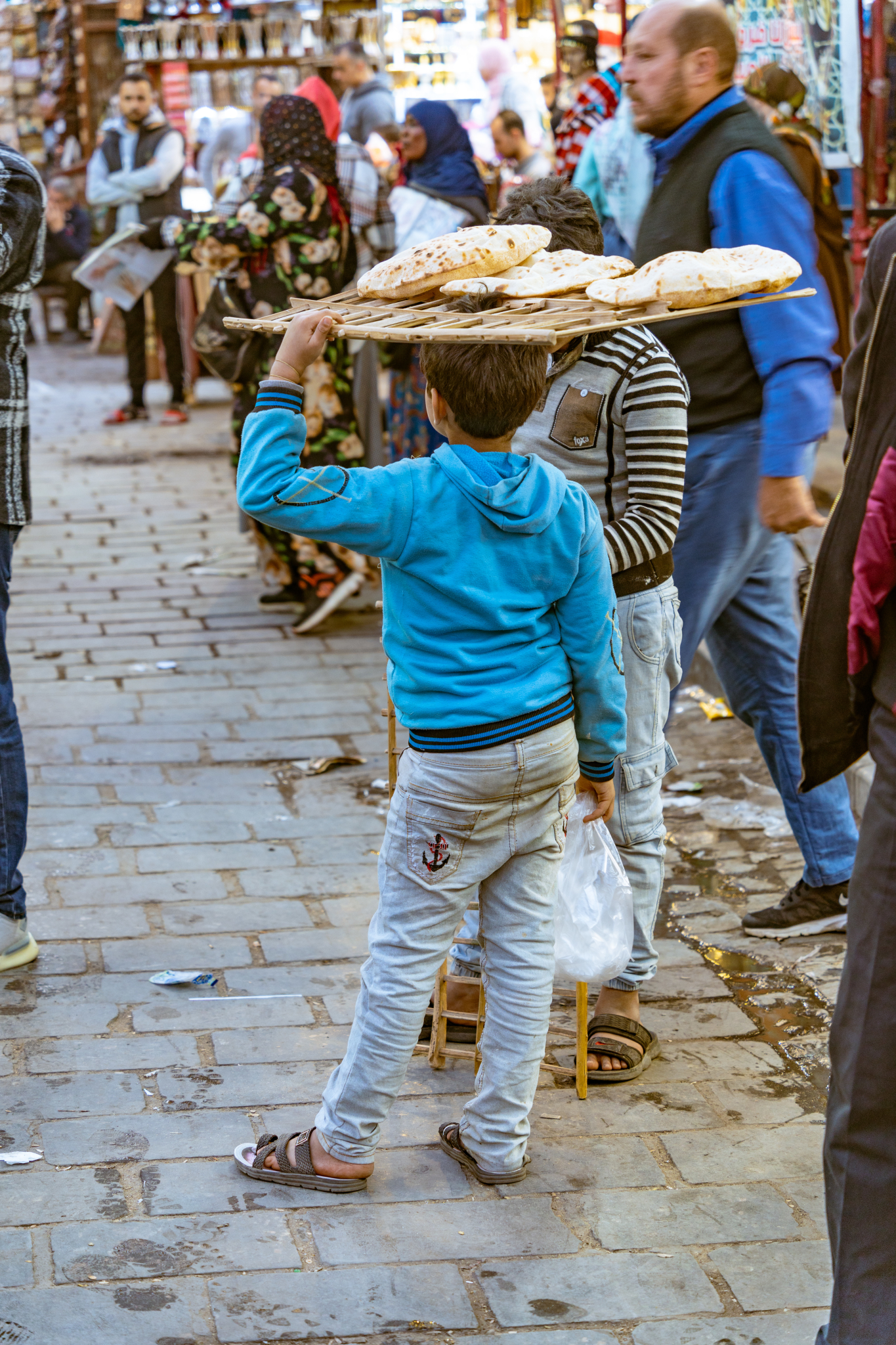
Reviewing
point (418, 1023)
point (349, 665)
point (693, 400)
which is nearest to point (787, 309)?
point (693, 400)

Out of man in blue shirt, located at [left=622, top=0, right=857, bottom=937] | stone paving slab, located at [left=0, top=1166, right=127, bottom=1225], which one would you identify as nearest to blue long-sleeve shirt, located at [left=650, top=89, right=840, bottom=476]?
man in blue shirt, located at [left=622, top=0, right=857, bottom=937]

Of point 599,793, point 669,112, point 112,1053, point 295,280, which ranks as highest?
point 669,112

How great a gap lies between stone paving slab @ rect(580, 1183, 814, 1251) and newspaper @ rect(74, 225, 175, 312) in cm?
A: 890

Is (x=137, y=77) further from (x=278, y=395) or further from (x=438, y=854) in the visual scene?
(x=438, y=854)

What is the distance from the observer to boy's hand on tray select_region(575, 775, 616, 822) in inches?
116

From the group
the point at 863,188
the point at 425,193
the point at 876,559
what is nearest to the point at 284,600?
the point at 425,193

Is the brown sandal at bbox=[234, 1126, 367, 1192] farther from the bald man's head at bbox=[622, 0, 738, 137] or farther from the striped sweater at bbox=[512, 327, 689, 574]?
the bald man's head at bbox=[622, 0, 738, 137]

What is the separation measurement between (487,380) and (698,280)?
55 cm

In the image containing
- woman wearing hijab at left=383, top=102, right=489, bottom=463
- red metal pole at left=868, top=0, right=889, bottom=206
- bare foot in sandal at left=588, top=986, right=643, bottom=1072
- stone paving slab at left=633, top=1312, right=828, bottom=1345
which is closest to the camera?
stone paving slab at left=633, top=1312, right=828, bottom=1345

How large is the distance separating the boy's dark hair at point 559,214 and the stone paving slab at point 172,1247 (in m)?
1.96

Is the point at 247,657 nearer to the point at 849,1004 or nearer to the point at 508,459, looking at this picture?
the point at 508,459

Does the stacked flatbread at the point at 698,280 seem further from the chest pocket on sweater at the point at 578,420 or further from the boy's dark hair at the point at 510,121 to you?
the boy's dark hair at the point at 510,121

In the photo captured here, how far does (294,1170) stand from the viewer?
110 inches

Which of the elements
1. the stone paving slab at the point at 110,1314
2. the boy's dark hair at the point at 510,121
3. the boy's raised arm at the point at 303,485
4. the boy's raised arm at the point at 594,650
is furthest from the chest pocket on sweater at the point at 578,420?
the boy's dark hair at the point at 510,121
